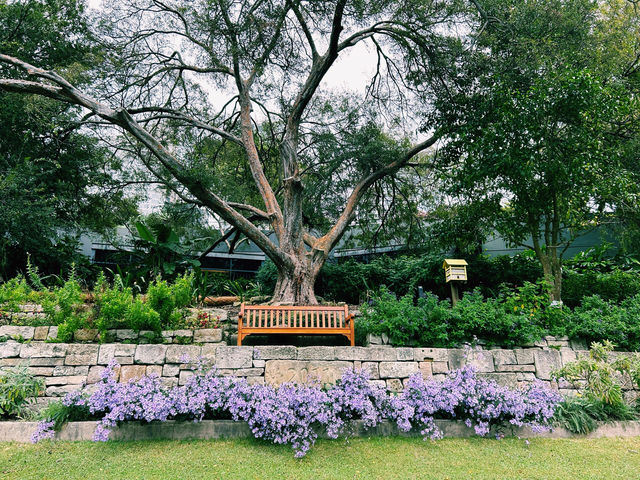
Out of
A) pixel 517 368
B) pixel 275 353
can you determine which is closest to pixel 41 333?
pixel 275 353

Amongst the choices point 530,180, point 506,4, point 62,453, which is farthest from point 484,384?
point 506,4

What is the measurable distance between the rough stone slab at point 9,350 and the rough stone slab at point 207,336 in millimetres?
1836

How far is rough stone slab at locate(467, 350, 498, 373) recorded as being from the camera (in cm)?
470

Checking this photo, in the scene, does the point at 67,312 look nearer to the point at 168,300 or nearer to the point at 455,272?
the point at 168,300

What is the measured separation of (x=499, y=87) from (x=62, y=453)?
7.09 m

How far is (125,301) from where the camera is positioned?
16.0ft

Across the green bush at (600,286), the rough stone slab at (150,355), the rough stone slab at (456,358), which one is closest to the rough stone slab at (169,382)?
the rough stone slab at (150,355)

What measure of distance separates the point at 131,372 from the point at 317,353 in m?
1.97

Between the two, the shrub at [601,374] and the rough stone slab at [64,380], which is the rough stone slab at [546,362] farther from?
the rough stone slab at [64,380]

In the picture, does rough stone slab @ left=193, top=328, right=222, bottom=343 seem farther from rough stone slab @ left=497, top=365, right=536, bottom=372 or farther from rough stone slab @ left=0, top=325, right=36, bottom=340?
rough stone slab @ left=497, top=365, right=536, bottom=372

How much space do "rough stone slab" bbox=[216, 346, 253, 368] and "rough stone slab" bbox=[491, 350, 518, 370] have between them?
107 inches

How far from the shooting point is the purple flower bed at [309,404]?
12.3 ft

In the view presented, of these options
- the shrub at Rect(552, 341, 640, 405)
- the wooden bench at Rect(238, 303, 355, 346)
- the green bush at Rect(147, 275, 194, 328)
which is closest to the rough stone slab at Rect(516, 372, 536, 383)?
the shrub at Rect(552, 341, 640, 405)

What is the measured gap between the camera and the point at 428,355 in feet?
15.4
